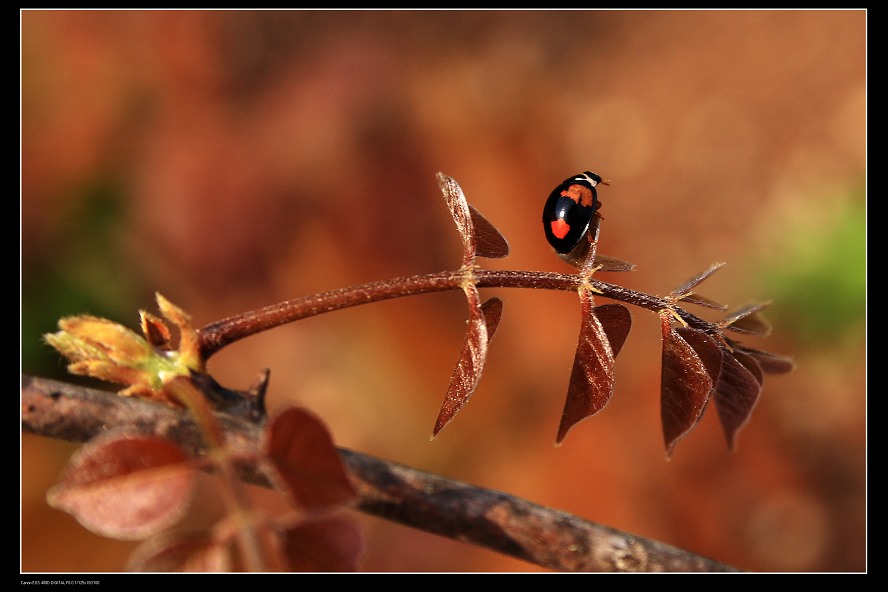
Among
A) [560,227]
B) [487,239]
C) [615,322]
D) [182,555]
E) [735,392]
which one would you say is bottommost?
[182,555]

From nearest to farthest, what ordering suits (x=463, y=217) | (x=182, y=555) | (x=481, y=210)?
(x=182, y=555)
(x=463, y=217)
(x=481, y=210)

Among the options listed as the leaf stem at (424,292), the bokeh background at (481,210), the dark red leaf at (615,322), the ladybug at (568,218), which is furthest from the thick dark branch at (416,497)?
the bokeh background at (481,210)

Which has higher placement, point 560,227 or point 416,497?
point 560,227

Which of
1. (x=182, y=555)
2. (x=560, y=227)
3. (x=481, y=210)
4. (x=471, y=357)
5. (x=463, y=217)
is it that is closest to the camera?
(x=182, y=555)

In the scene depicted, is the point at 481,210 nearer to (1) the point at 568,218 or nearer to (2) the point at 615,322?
(1) the point at 568,218

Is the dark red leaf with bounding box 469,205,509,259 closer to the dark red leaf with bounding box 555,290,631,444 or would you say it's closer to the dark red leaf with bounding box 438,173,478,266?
the dark red leaf with bounding box 438,173,478,266

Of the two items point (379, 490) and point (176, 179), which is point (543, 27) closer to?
point (176, 179)

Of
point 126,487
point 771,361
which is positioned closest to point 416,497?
point 126,487

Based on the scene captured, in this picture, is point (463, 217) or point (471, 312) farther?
point (463, 217)
